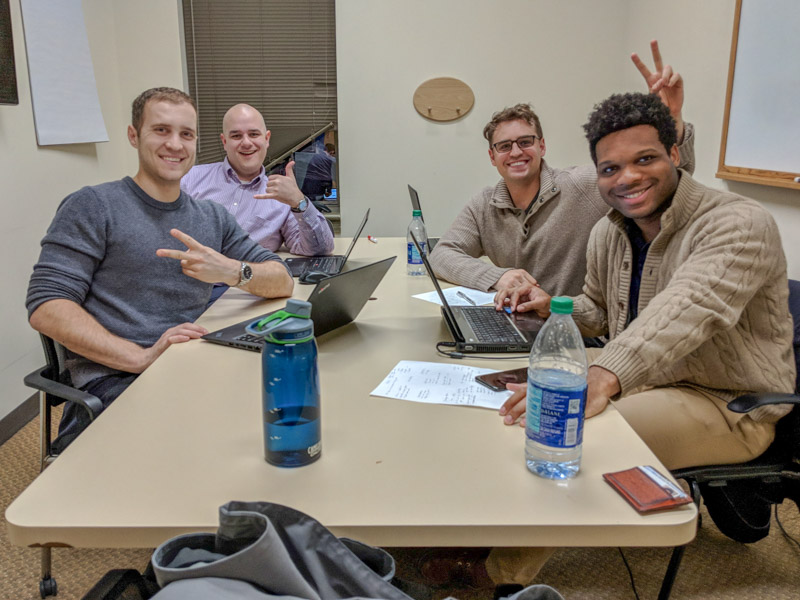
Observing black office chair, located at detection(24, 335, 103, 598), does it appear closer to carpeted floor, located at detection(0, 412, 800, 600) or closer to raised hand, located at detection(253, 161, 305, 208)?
carpeted floor, located at detection(0, 412, 800, 600)

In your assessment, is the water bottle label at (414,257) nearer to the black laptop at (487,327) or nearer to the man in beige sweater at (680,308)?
the black laptop at (487,327)

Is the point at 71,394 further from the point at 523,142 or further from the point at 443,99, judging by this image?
the point at 443,99

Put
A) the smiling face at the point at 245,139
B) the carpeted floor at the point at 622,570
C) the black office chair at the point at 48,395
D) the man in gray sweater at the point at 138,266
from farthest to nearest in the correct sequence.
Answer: the smiling face at the point at 245,139, the carpeted floor at the point at 622,570, the man in gray sweater at the point at 138,266, the black office chair at the point at 48,395

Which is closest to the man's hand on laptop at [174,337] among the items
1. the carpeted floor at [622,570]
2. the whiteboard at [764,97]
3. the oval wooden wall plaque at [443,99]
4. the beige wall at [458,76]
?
the carpeted floor at [622,570]

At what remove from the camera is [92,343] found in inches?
60.9

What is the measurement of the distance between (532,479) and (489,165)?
3203 millimetres

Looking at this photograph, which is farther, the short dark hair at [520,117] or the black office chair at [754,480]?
the short dark hair at [520,117]

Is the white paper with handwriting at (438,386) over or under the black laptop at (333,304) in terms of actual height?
under

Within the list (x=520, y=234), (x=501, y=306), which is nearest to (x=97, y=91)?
(x=520, y=234)

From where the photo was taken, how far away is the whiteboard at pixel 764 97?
2102 mm

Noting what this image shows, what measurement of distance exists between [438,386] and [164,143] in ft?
4.02

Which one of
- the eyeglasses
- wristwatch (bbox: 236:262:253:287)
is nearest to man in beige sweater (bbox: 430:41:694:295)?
the eyeglasses

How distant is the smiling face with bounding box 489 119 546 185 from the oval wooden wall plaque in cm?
147

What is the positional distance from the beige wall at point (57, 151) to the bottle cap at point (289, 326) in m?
2.19
